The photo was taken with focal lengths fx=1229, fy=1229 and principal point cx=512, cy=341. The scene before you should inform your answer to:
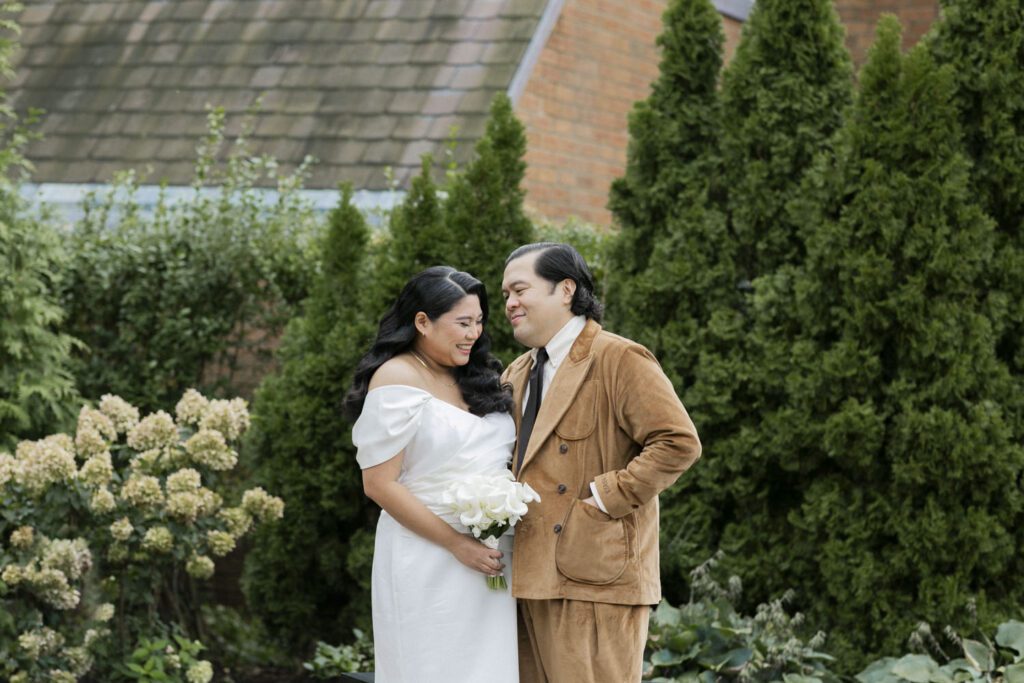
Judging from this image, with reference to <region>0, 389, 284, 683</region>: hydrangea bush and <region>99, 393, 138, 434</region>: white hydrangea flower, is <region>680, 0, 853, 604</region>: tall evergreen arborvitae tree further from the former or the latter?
<region>99, 393, 138, 434</region>: white hydrangea flower

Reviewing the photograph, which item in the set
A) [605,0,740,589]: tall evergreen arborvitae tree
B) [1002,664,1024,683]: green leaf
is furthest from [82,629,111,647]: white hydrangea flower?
[1002,664,1024,683]: green leaf

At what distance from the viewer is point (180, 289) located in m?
7.67

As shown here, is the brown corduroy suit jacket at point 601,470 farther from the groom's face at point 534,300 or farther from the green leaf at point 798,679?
the green leaf at point 798,679

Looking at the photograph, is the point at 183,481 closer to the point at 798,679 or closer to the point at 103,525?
the point at 103,525

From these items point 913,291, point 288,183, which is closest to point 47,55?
point 288,183

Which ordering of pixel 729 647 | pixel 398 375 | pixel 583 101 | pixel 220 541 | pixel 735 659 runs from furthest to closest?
pixel 583 101
pixel 220 541
pixel 729 647
pixel 735 659
pixel 398 375

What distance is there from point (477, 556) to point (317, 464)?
2.97 meters

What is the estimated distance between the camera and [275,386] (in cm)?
683

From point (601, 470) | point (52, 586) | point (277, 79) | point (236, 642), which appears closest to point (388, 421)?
point (601, 470)

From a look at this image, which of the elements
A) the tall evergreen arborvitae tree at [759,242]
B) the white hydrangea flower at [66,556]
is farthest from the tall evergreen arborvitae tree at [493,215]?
the white hydrangea flower at [66,556]

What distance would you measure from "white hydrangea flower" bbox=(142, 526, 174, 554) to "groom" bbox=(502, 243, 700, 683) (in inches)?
90.9

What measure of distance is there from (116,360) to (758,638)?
4.60 meters

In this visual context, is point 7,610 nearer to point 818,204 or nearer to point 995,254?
point 818,204

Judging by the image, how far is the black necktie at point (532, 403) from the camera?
12.6 ft
